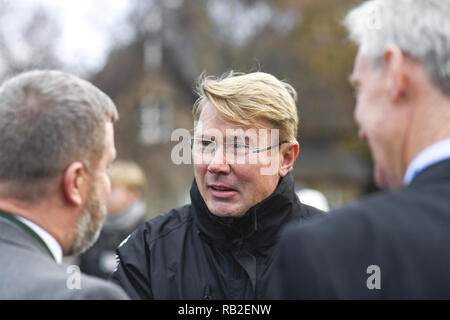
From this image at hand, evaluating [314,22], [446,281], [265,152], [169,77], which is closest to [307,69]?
[314,22]

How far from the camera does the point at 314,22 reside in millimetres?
26812

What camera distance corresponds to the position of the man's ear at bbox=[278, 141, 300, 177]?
3.33m

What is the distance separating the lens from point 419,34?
1.66 metres

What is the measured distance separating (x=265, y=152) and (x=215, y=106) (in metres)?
0.40

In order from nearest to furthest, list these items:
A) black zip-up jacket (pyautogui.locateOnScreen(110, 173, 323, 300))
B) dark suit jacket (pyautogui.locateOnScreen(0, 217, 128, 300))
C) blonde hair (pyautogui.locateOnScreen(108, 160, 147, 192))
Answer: dark suit jacket (pyautogui.locateOnScreen(0, 217, 128, 300)) < black zip-up jacket (pyautogui.locateOnScreen(110, 173, 323, 300)) < blonde hair (pyautogui.locateOnScreen(108, 160, 147, 192))

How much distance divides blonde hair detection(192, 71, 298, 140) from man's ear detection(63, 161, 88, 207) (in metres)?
1.09

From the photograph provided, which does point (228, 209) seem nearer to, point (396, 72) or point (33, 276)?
point (33, 276)

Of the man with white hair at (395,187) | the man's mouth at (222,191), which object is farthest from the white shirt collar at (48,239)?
the man's mouth at (222,191)

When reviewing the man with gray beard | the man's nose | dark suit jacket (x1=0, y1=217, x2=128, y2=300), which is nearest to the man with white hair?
dark suit jacket (x1=0, y1=217, x2=128, y2=300)

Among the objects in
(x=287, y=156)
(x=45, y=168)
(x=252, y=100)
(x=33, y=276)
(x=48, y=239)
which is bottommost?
(x=33, y=276)

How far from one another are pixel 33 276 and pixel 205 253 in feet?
3.89

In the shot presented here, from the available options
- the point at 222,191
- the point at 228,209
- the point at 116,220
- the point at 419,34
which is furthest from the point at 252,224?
the point at 116,220

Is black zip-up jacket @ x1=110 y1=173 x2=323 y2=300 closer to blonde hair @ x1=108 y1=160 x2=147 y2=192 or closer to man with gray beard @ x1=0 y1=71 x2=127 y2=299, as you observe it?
man with gray beard @ x1=0 y1=71 x2=127 y2=299
